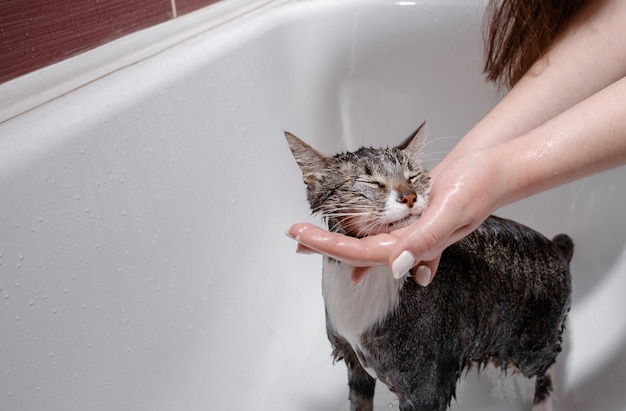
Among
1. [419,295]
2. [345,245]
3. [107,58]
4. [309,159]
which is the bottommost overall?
[419,295]

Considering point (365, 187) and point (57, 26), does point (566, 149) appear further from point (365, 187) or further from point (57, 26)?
point (57, 26)

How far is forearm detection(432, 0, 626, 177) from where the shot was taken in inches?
34.1

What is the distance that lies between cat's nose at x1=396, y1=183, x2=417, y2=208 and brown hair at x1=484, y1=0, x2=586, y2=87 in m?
0.41

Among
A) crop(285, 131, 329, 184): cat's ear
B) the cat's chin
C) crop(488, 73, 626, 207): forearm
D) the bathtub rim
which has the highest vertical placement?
the bathtub rim

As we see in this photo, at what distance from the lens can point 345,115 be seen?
1.31 m

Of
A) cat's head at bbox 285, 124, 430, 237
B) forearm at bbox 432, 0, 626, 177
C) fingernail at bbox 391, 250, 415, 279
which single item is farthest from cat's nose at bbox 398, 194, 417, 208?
forearm at bbox 432, 0, 626, 177

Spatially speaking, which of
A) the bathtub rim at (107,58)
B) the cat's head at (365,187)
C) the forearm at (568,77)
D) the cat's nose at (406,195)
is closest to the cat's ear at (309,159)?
the cat's head at (365,187)

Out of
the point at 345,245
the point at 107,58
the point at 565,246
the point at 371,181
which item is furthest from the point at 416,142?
the point at 107,58

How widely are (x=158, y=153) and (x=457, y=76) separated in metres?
0.66

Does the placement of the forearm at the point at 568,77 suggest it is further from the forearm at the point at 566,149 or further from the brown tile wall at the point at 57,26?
the brown tile wall at the point at 57,26

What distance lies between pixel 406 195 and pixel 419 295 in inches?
6.9

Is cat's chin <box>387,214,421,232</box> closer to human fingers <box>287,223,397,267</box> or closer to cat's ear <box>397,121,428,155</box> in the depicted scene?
human fingers <box>287,223,397,267</box>

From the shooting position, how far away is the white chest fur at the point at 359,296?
0.72 m

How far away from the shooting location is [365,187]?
27.1 inches
